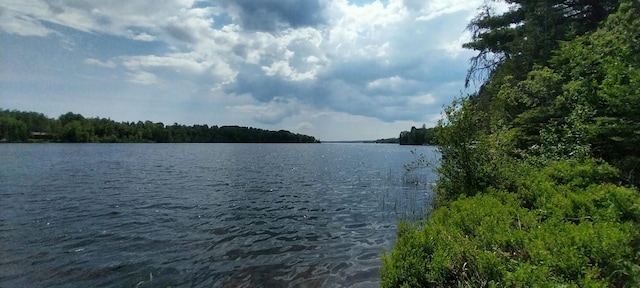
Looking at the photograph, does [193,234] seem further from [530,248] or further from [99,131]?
[99,131]

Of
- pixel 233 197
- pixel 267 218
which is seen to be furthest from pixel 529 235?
pixel 233 197

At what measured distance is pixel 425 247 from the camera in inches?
197

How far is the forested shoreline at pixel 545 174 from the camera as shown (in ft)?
13.7

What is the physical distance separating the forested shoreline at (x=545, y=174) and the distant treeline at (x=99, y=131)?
12788cm

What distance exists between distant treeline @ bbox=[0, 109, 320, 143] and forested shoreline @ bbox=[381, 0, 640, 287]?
12788cm

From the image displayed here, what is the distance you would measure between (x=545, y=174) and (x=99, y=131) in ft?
546

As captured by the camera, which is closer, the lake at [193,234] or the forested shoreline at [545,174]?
the forested shoreline at [545,174]

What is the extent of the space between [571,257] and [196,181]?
2774 centimetres

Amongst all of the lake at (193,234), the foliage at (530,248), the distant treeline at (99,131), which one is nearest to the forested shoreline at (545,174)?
the foliage at (530,248)

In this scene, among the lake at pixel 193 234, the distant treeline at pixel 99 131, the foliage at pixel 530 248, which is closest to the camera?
the foliage at pixel 530 248

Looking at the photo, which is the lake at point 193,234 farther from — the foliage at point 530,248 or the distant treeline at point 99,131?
the distant treeline at point 99,131

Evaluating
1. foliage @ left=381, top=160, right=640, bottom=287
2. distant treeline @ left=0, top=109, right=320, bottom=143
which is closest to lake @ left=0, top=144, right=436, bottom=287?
foliage @ left=381, top=160, right=640, bottom=287

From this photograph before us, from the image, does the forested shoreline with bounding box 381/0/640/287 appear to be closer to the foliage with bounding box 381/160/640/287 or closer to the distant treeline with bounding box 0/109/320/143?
the foliage with bounding box 381/160/640/287

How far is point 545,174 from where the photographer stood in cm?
939
